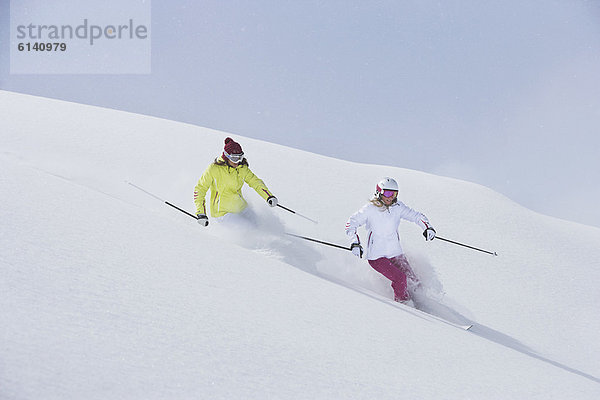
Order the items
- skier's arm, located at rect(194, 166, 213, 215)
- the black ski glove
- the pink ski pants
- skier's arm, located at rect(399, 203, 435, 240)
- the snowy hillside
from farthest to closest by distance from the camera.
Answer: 1. skier's arm, located at rect(194, 166, 213, 215)
2. skier's arm, located at rect(399, 203, 435, 240)
3. the black ski glove
4. the pink ski pants
5. the snowy hillside

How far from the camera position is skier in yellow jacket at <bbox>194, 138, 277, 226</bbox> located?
5816 mm

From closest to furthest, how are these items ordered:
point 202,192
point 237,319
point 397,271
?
1. point 237,319
2. point 397,271
3. point 202,192

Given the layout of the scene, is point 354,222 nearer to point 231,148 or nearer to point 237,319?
point 231,148

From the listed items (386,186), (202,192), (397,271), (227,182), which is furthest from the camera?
(227,182)

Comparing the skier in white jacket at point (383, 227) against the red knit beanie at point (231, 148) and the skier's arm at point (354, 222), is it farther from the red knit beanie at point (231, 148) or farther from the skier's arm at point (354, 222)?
the red knit beanie at point (231, 148)

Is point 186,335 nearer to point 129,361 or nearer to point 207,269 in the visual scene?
point 129,361

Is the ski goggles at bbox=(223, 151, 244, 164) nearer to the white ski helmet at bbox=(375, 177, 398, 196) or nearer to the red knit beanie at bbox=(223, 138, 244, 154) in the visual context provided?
the red knit beanie at bbox=(223, 138, 244, 154)

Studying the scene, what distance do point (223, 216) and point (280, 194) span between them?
3.82m

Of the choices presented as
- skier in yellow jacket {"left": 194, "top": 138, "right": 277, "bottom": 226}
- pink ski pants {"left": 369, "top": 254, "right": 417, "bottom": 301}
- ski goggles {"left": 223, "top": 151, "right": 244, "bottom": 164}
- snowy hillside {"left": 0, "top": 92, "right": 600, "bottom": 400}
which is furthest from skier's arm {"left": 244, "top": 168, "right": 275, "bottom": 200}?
pink ski pants {"left": 369, "top": 254, "right": 417, "bottom": 301}

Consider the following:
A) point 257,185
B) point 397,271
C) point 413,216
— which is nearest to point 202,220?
point 257,185

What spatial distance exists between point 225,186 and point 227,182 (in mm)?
60

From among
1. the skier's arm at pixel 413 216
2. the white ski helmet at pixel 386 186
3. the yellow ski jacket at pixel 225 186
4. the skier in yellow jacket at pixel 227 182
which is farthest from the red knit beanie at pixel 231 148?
the skier's arm at pixel 413 216

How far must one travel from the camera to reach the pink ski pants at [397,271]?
16.4ft

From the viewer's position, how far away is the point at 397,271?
507cm
